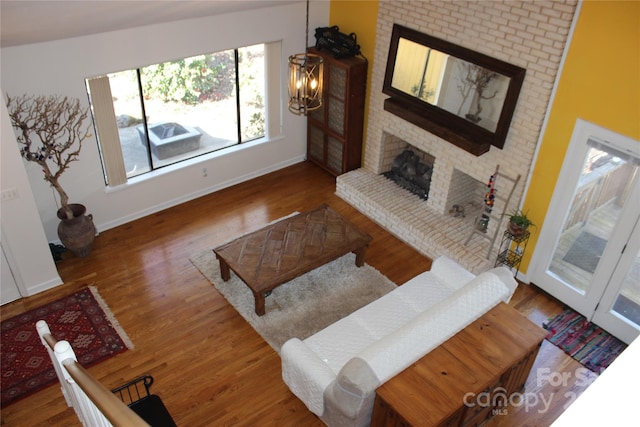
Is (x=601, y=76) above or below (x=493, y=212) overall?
above

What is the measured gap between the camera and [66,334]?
5418 millimetres

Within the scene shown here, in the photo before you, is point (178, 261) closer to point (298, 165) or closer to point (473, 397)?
point (298, 165)

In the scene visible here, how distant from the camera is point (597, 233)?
18.0ft

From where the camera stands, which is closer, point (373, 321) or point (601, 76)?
point (601, 76)

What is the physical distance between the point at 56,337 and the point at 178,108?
320 cm

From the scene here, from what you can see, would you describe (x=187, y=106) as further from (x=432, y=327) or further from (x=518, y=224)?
(x=432, y=327)

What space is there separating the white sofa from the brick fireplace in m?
1.32

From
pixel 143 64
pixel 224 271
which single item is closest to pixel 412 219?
pixel 224 271

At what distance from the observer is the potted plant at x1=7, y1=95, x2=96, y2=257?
5.62 m

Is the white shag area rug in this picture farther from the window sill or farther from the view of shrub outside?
the view of shrub outside

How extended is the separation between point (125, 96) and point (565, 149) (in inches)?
196

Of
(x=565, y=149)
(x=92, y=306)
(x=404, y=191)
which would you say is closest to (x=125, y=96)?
(x=92, y=306)

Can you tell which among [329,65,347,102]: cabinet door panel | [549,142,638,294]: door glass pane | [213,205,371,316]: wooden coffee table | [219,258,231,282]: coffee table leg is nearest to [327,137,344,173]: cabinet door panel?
[329,65,347,102]: cabinet door panel

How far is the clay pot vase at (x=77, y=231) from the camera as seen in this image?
6.09 meters
